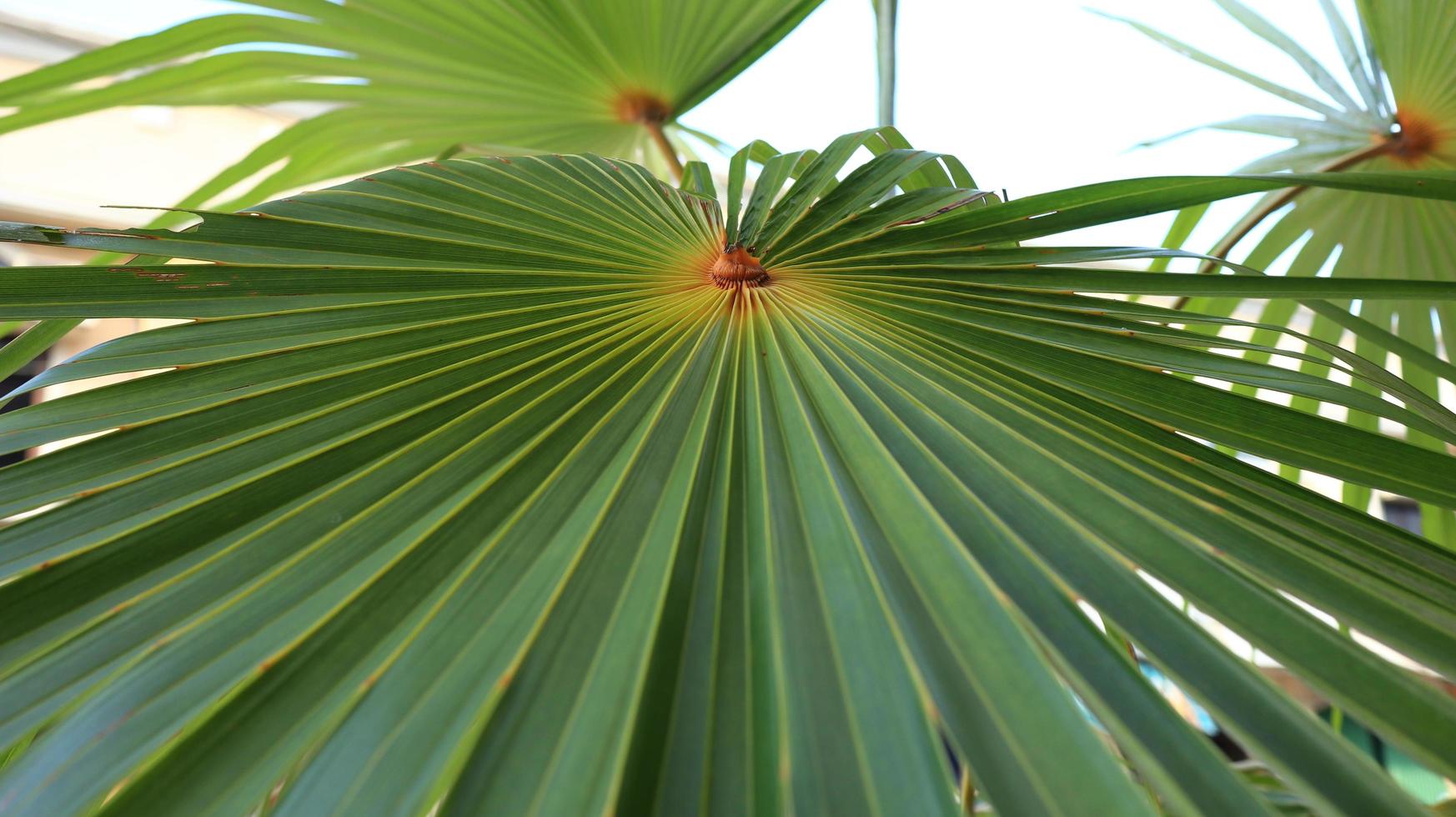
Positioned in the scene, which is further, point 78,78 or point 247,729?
point 78,78

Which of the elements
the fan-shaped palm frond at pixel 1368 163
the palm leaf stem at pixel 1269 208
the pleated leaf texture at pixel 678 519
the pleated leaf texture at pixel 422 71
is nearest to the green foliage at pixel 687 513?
the pleated leaf texture at pixel 678 519

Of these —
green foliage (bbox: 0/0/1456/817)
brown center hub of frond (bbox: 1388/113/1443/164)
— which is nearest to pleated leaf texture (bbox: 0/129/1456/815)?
green foliage (bbox: 0/0/1456/817)

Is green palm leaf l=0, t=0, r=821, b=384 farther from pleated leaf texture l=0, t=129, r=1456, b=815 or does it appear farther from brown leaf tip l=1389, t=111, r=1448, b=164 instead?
brown leaf tip l=1389, t=111, r=1448, b=164

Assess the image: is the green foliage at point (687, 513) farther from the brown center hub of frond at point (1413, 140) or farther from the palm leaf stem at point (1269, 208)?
the brown center hub of frond at point (1413, 140)

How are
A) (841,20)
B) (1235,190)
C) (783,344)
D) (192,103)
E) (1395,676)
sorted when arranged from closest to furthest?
(1395,676) → (1235,190) → (783,344) → (192,103) → (841,20)

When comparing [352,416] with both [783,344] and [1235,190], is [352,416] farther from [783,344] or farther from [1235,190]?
[1235,190]

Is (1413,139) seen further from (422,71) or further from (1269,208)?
(422,71)

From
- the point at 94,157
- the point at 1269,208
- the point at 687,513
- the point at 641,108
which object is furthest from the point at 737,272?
the point at 94,157

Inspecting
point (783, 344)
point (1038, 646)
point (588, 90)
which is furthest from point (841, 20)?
point (1038, 646)
